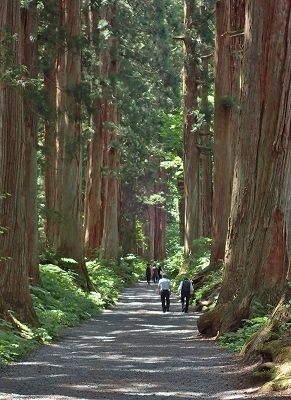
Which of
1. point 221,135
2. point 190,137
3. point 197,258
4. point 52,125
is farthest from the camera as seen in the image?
point 190,137

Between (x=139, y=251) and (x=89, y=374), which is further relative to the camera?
(x=139, y=251)

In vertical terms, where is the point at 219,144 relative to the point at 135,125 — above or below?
below

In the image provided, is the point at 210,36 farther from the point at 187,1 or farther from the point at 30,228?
the point at 30,228

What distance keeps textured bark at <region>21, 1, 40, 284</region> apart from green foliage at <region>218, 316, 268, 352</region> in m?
7.47

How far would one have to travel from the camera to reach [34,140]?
70.8 ft

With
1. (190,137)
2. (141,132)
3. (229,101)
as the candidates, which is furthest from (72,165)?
(141,132)

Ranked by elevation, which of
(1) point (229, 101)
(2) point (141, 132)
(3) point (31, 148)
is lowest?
(3) point (31, 148)

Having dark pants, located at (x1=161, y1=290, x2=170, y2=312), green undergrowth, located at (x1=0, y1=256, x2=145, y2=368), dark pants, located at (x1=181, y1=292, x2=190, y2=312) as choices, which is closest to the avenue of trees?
green undergrowth, located at (x1=0, y1=256, x2=145, y2=368)

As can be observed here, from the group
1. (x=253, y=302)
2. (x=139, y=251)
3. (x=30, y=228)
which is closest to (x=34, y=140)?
(x=30, y=228)

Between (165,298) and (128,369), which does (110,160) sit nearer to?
(165,298)

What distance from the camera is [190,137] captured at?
3541cm

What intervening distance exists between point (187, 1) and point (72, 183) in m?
11.0

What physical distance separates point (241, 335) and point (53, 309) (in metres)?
6.79

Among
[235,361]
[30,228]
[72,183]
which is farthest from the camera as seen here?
[72,183]
